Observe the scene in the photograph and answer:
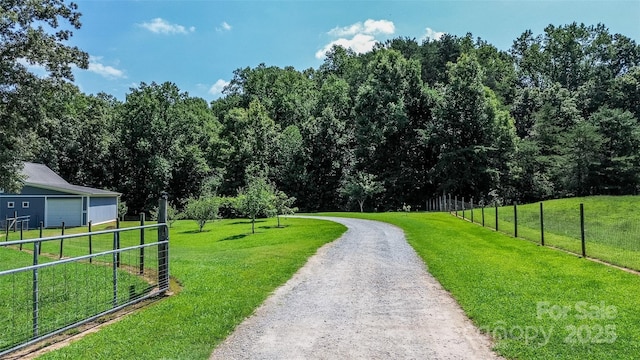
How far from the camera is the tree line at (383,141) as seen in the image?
41219mm

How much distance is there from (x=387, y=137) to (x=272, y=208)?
2458 centimetres

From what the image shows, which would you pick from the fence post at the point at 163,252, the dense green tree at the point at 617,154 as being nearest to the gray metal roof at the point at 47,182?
the fence post at the point at 163,252

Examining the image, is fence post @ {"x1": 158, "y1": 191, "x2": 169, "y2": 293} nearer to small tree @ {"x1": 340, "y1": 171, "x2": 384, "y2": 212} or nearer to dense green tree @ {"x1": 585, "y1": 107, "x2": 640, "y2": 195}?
small tree @ {"x1": 340, "y1": 171, "x2": 384, "y2": 212}

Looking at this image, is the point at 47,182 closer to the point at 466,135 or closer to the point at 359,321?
the point at 359,321

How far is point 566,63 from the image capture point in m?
67.4

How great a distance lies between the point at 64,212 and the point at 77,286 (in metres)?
30.0

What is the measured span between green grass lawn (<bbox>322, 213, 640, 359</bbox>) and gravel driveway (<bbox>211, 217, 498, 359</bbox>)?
37 cm

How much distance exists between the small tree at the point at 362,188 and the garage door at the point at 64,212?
24218 mm

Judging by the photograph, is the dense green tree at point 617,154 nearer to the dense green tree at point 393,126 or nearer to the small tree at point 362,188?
the dense green tree at point 393,126

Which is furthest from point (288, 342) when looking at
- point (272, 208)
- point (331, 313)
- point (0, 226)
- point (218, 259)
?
point (0, 226)

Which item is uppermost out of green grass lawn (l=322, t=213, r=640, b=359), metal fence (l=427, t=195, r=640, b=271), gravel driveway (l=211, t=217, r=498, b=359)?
metal fence (l=427, t=195, r=640, b=271)

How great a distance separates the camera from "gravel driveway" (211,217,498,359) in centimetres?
498

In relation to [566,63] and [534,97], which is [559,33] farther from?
[534,97]

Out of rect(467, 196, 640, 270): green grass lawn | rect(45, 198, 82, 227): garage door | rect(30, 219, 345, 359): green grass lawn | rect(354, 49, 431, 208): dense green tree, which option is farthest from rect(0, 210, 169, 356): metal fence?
rect(354, 49, 431, 208): dense green tree
